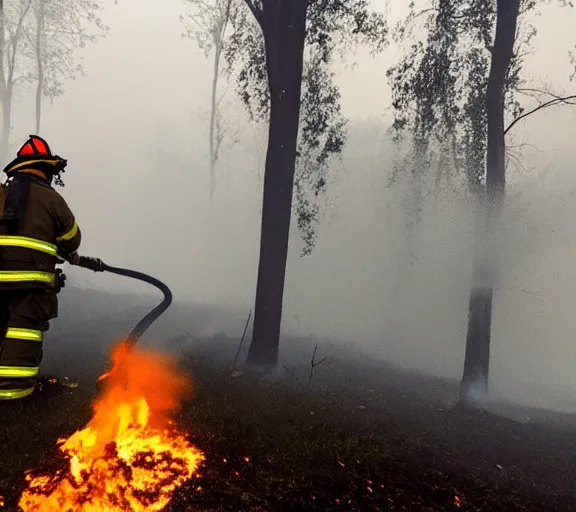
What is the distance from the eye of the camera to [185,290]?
109ft

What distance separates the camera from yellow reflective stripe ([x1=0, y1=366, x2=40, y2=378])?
4.02m

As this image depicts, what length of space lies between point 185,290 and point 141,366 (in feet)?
87.0

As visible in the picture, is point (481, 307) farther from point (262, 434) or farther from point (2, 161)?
point (2, 161)

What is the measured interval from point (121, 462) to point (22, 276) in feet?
6.40

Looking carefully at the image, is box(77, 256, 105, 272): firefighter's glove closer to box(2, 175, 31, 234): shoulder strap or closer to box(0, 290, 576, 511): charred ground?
box(2, 175, 31, 234): shoulder strap

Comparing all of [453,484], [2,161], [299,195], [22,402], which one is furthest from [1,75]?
[453,484]

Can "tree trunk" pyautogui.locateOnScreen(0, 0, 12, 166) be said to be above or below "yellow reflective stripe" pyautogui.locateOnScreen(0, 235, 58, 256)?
above

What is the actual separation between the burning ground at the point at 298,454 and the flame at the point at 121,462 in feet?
0.07

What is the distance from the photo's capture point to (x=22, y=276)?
4.07 metres

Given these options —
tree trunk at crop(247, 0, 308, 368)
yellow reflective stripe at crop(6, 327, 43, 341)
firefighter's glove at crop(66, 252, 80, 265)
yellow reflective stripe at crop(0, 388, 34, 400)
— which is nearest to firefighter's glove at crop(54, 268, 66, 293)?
firefighter's glove at crop(66, 252, 80, 265)

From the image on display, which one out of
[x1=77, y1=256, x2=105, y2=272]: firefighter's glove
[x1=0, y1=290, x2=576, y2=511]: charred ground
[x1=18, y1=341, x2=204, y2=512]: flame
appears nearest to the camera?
[x1=18, y1=341, x2=204, y2=512]: flame

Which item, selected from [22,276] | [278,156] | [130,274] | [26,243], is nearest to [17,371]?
[22,276]

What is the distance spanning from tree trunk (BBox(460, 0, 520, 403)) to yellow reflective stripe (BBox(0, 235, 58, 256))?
9.05 metres

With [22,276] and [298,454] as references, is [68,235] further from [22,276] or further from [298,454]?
[298,454]
